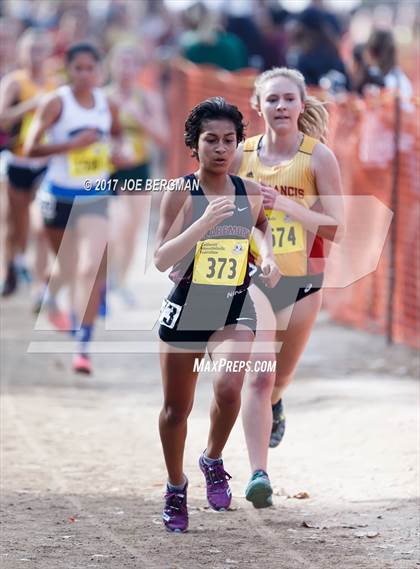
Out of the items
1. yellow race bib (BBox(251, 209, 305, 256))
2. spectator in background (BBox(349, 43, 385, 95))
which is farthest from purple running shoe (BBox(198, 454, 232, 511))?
spectator in background (BBox(349, 43, 385, 95))

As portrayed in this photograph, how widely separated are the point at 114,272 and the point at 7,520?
7260 millimetres

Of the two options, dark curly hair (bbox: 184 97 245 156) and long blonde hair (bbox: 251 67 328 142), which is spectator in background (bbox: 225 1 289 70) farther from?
dark curly hair (bbox: 184 97 245 156)

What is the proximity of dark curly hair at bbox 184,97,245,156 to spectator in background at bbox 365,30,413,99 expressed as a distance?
4.92m

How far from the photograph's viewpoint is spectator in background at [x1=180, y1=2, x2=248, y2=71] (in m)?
16.3

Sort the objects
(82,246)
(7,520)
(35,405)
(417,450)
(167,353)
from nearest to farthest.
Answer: (167,353)
(7,520)
(417,450)
(35,405)
(82,246)

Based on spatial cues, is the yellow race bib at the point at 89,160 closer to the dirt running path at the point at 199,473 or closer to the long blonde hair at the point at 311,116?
the dirt running path at the point at 199,473

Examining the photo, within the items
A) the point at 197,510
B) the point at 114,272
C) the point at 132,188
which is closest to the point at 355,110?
the point at 132,188

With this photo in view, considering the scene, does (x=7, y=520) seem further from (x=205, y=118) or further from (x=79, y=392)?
(x=79, y=392)

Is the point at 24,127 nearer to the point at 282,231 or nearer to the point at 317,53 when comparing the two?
the point at 317,53

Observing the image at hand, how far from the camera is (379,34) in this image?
10.8 m

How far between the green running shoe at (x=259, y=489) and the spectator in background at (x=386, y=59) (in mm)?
5097

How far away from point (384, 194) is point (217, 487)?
534cm

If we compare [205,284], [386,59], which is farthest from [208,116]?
[386,59]

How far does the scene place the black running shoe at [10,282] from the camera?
43.4ft
